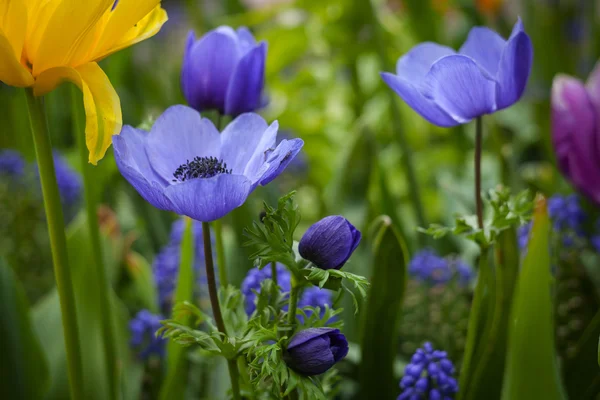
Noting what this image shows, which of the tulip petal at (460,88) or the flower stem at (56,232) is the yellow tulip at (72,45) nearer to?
the flower stem at (56,232)

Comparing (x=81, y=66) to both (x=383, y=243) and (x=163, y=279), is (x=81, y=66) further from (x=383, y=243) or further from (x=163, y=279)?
(x=163, y=279)

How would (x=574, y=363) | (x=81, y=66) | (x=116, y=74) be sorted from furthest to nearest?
(x=116, y=74) < (x=574, y=363) < (x=81, y=66)

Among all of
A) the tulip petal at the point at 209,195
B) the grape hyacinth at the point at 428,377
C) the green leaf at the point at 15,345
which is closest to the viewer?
the tulip petal at the point at 209,195

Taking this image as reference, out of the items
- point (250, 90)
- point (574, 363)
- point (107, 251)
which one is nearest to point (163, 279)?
point (107, 251)

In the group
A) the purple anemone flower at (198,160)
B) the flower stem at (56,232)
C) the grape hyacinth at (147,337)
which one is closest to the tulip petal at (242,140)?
the purple anemone flower at (198,160)

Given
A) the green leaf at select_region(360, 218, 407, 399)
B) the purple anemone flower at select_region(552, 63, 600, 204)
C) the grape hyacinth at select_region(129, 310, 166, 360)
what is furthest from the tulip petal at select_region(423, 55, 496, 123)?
the grape hyacinth at select_region(129, 310, 166, 360)
